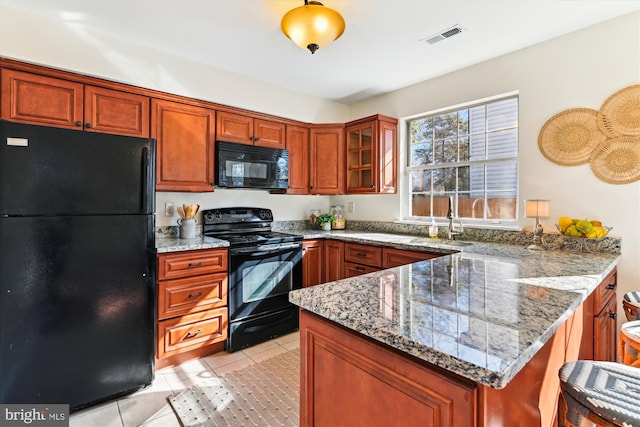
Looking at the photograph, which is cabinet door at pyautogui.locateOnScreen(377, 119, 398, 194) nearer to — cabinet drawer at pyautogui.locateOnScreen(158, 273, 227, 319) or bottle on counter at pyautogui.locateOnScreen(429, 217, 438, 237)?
bottle on counter at pyautogui.locateOnScreen(429, 217, 438, 237)

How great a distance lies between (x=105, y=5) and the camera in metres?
2.02

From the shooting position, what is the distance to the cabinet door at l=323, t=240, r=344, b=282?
3162mm

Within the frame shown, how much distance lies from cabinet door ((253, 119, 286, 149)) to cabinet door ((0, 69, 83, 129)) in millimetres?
1419

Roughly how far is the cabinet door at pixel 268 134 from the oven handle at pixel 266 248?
1.06 meters

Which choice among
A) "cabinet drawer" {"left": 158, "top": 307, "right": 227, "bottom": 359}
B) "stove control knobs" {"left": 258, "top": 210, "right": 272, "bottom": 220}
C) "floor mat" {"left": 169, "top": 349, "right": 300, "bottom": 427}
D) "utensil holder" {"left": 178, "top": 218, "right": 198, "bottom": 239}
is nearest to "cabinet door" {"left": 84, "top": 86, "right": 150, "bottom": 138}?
"utensil holder" {"left": 178, "top": 218, "right": 198, "bottom": 239}

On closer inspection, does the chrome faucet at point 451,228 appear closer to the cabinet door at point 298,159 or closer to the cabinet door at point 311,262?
the cabinet door at point 311,262

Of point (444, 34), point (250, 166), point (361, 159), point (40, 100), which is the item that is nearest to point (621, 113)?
point (444, 34)

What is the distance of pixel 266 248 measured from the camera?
2.79 metres

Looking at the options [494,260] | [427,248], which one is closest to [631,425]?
[494,260]

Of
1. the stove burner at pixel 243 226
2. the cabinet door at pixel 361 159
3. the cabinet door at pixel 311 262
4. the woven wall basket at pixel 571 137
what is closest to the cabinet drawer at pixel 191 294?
the stove burner at pixel 243 226

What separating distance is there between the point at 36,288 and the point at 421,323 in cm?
202

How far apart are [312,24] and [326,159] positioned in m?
1.88

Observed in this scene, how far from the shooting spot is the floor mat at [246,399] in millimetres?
1827

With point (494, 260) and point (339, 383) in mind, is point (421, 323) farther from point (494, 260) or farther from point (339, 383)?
point (494, 260)
